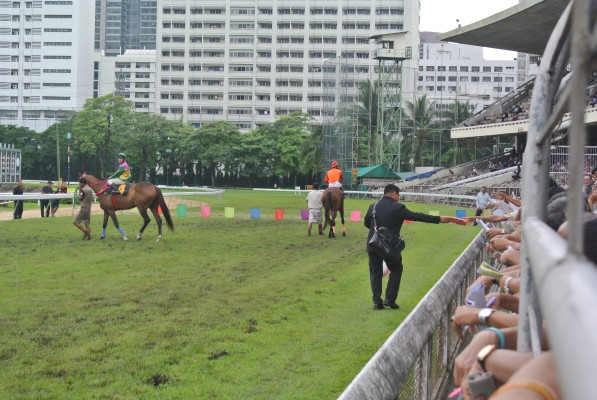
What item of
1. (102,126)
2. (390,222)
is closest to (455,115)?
(102,126)

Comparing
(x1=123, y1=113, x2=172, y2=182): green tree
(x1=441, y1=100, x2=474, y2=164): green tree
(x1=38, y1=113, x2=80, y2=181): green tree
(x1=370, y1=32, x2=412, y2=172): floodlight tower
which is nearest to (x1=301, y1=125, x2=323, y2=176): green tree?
(x1=370, y1=32, x2=412, y2=172): floodlight tower

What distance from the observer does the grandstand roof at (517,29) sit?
109 ft

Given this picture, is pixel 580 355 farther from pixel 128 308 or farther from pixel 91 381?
pixel 128 308

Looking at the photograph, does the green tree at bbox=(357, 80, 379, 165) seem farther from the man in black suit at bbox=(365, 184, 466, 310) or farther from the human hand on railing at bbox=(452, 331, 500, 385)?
the human hand on railing at bbox=(452, 331, 500, 385)

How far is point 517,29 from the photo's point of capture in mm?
37094

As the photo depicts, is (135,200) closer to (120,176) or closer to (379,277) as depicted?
(120,176)

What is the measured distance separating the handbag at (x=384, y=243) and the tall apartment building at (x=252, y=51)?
92.8 metres

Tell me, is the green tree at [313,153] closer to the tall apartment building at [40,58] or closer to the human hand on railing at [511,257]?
the tall apartment building at [40,58]

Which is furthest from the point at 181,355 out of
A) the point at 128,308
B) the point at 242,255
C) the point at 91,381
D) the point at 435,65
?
the point at 435,65

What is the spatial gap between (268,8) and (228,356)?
98979mm

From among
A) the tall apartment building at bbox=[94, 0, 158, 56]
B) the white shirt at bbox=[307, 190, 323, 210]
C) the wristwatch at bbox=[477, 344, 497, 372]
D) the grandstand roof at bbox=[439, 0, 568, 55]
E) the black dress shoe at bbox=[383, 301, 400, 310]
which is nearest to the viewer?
the wristwatch at bbox=[477, 344, 497, 372]

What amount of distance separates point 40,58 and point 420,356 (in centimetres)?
11155

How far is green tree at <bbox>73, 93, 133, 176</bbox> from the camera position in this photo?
74.6 m

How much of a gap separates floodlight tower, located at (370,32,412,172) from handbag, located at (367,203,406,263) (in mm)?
49160
